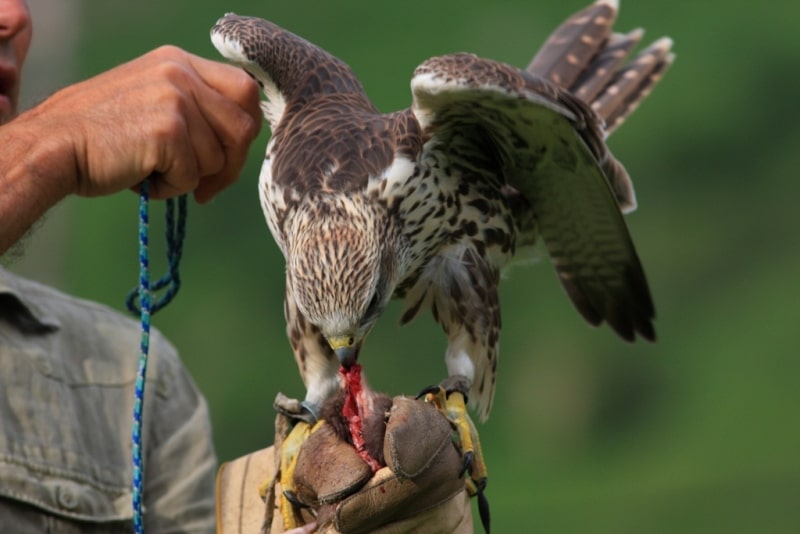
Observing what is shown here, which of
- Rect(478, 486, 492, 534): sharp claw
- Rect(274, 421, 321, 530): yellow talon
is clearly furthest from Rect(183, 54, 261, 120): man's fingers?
Rect(478, 486, 492, 534): sharp claw

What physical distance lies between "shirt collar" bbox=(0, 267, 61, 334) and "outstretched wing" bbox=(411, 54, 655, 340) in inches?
44.6

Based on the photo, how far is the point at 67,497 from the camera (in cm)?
342

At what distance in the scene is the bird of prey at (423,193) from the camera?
2.94 metres

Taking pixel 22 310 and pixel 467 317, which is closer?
pixel 467 317

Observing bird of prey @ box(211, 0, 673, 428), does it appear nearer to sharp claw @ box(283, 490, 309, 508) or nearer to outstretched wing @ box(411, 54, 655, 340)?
outstretched wing @ box(411, 54, 655, 340)

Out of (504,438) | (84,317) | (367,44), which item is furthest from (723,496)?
(84,317)

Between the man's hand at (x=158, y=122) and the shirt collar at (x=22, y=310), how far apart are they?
0.52 metres

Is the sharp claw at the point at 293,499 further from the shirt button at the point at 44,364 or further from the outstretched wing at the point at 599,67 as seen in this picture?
the outstretched wing at the point at 599,67

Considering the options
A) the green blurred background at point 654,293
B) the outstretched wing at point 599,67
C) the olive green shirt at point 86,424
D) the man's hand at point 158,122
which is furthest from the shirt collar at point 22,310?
the green blurred background at point 654,293

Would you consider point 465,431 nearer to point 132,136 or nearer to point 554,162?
point 554,162

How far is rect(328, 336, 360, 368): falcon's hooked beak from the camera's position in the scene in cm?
283

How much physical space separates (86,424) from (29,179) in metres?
0.76

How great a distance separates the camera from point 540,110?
3068 millimetres

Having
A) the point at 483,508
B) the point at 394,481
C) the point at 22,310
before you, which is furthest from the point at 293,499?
the point at 22,310
